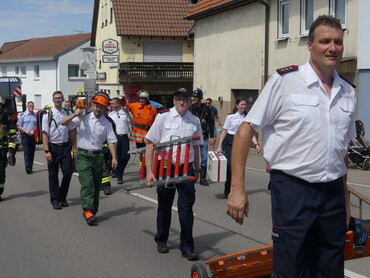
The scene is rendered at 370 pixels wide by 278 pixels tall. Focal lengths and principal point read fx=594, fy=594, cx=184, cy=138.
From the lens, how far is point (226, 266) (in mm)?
4617

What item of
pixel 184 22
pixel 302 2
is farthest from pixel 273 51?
pixel 184 22

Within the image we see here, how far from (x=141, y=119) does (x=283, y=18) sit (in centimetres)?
965

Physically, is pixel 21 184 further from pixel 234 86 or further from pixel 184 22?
pixel 184 22

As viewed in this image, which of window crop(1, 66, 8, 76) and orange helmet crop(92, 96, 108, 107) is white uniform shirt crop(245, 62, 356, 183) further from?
window crop(1, 66, 8, 76)

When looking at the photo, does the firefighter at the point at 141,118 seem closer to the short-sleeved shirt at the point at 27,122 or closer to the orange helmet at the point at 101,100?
the orange helmet at the point at 101,100

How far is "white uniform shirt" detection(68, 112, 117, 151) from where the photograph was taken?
882 cm

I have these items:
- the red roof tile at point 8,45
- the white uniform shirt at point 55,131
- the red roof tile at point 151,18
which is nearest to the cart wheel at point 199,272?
the white uniform shirt at point 55,131

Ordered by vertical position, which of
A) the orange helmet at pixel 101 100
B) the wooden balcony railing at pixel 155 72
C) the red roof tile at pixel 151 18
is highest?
the red roof tile at pixel 151 18

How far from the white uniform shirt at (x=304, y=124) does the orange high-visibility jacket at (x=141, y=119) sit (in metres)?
9.32

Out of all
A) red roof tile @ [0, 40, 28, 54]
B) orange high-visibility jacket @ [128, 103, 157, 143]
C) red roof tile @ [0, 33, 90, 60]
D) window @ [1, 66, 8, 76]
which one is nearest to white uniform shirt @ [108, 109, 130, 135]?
orange high-visibility jacket @ [128, 103, 157, 143]

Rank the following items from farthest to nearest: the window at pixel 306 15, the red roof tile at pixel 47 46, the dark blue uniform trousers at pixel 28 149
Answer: the red roof tile at pixel 47 46
the window at pixel 306 15
the dark blue uniform trousers at pixel 28 149

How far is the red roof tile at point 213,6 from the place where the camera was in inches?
915

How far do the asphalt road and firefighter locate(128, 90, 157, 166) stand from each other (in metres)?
1.44

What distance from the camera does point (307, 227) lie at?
350 cm
